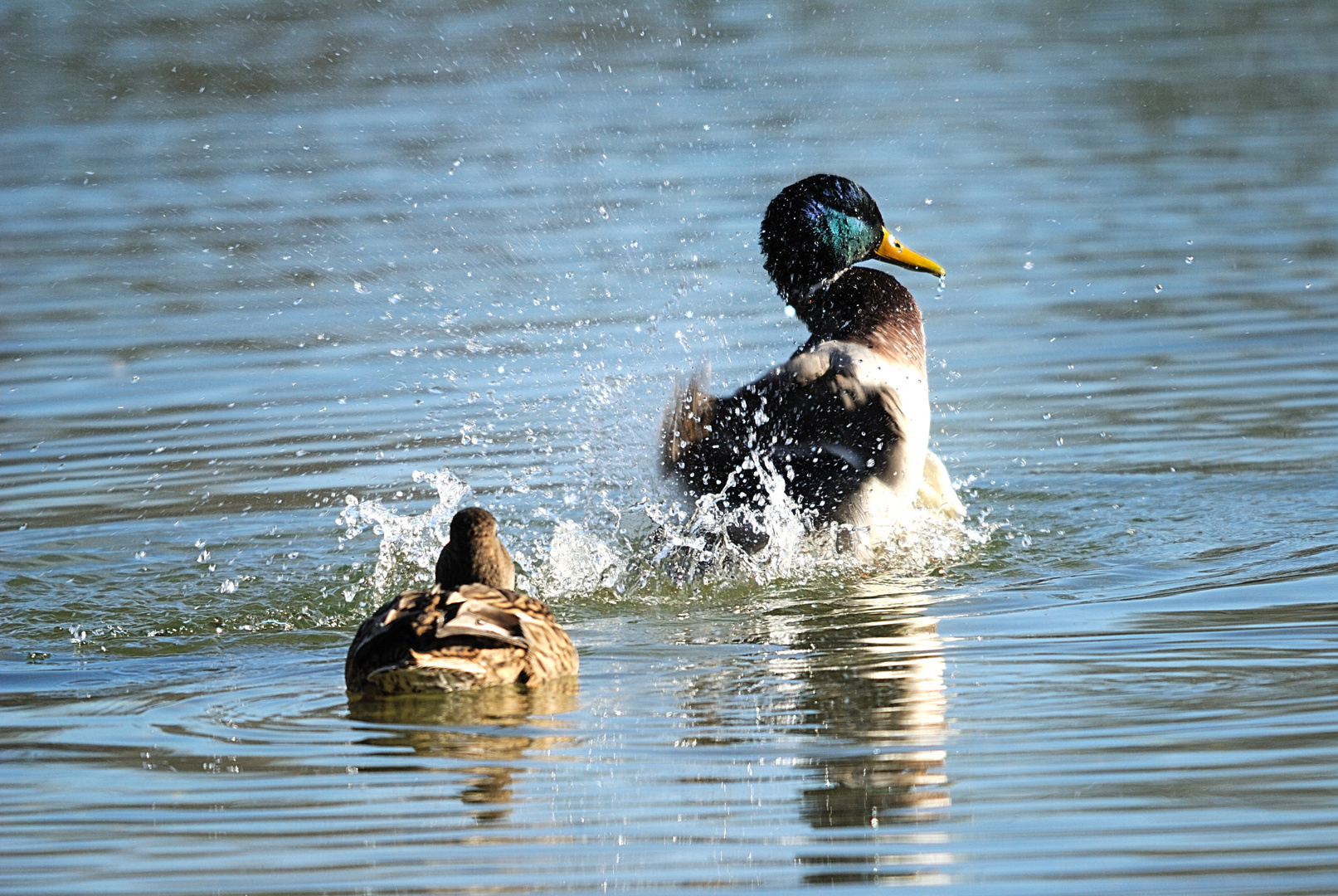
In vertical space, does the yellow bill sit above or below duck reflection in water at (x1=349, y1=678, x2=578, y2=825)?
above

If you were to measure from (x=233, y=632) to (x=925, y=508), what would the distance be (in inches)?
105

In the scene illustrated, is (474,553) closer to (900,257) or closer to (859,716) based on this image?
(859,716)

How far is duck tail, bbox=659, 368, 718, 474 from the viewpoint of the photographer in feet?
24.5

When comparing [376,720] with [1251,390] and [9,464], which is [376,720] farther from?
[1251,390]

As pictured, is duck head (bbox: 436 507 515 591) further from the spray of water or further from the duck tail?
the duck tail

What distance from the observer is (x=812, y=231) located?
799 centimetres

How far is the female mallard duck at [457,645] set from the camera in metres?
5.43

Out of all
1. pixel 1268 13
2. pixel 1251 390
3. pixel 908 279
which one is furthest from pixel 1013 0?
pixel 1251 390

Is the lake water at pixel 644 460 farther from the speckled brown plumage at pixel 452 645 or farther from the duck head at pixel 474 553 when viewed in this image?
the duck head at pixel 474 553

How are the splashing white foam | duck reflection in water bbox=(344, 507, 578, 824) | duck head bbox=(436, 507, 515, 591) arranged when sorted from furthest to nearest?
the splashing white foam
duck head bbox=(436, 507, 515, 591)
duck reflection in water bbox=(344, 507, 578, 824)

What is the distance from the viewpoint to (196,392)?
10.2 metres

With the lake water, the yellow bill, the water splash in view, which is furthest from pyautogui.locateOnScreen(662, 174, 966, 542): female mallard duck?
the water splash

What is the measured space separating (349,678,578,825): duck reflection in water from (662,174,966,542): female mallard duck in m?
1.85

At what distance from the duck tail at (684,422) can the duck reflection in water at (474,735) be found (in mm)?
1897
